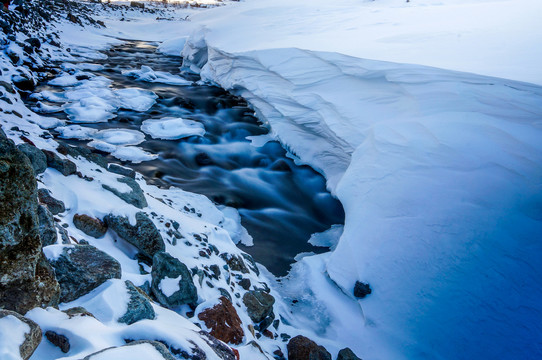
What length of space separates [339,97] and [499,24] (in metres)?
3.01

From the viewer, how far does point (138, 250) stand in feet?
6.66

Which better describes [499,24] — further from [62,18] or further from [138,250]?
[62,18]

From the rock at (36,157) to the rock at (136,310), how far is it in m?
1.43

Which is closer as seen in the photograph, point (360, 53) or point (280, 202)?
point (280, 202)

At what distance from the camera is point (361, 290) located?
8.21 ft

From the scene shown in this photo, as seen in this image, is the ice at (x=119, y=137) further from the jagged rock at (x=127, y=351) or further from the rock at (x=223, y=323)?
the jagged rock at (x=127, y=351)

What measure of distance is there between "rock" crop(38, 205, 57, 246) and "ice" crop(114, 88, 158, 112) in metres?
5.47

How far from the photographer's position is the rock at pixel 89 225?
6.38 ft

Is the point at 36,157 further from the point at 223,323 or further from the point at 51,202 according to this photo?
the point at 223,323

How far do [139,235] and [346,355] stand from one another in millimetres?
1526

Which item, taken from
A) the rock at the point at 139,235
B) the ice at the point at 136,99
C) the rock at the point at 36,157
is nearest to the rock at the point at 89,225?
the rock at the point at 139,235

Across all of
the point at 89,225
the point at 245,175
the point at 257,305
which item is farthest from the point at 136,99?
the point at 257,305

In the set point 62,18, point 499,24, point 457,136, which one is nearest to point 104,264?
point 457,136

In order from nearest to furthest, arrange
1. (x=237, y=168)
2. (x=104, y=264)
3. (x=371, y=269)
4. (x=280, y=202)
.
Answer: (x=104, y=264)
(x=371, y=269)
(x=280, y=202)
(x=237, y=168)
